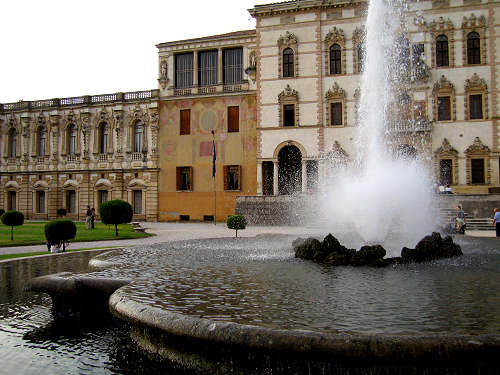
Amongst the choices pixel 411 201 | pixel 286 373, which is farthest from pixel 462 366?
pixel 411 201

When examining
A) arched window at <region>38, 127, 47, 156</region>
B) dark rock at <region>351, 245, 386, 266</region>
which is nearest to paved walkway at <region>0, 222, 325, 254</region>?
dark rock at <region>351, 245, 386, 266</region>

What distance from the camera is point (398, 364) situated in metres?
3.33

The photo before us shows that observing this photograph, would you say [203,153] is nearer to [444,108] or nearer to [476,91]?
[444,108]

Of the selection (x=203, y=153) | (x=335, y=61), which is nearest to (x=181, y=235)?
(x=203, y=153)

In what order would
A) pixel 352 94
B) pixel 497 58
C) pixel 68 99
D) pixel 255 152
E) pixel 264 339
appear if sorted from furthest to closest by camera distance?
pixel 68 99, pixel 255 152, pixel 352 94, pixel 497 58, pixel 264 339

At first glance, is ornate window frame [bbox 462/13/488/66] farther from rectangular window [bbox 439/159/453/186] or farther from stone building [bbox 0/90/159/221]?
stone building [bbox 0/90/159/221]

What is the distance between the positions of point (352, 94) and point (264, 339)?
3031cm

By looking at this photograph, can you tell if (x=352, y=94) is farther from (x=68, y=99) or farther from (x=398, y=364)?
(x=398, y=364)

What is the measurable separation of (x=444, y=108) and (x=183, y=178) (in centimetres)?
2134

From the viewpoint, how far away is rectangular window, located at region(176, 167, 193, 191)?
3691 cm

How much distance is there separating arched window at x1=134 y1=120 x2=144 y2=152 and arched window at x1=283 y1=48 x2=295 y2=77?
46.3ft

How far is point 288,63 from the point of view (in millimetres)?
33219

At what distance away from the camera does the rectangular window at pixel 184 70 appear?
124 feet

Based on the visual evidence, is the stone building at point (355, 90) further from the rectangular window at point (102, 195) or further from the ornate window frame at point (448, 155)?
the rectangular window at point (102, 195)
